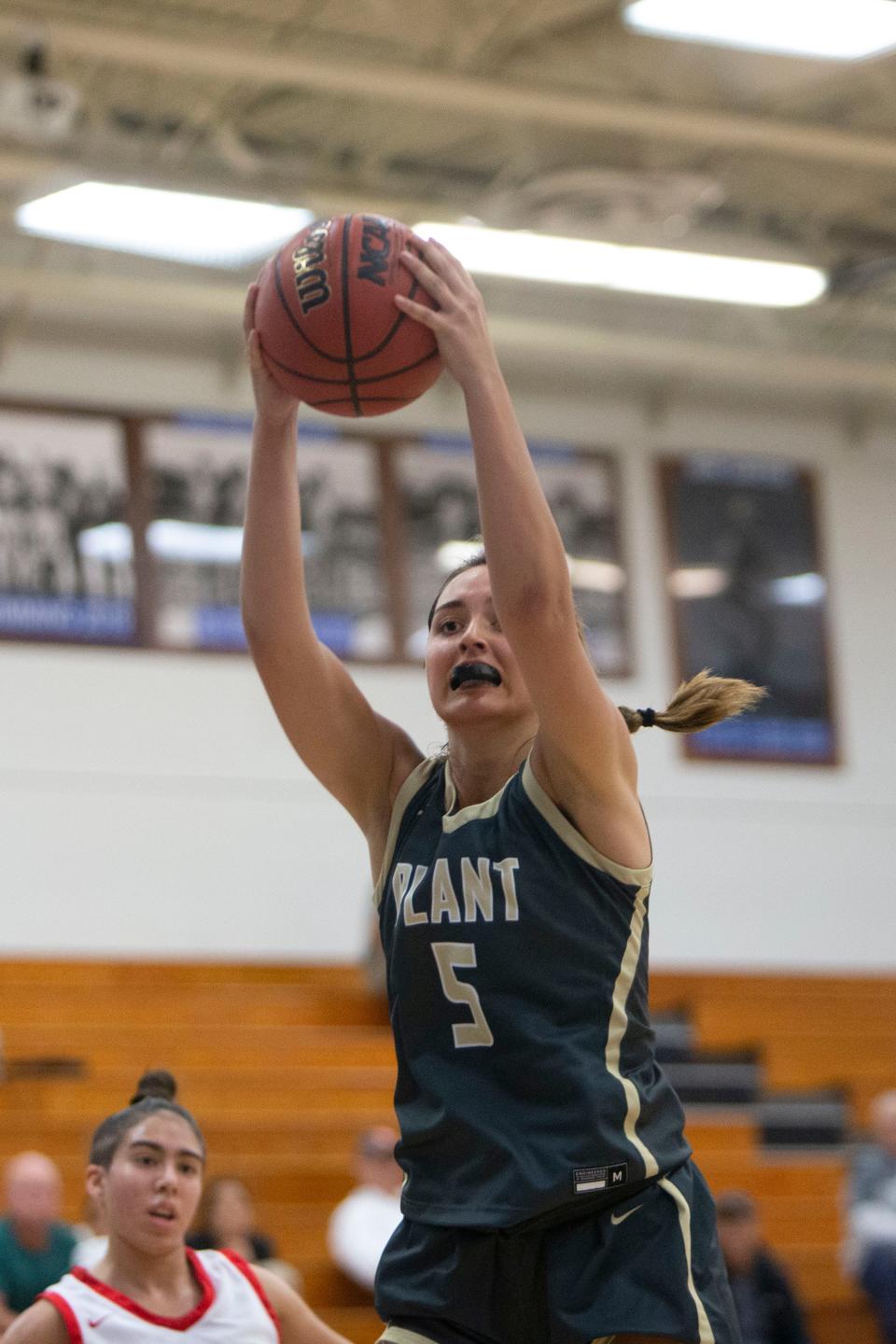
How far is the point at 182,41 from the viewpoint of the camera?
8867 millimetres

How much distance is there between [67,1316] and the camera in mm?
3404

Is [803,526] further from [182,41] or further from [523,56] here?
[182,41]

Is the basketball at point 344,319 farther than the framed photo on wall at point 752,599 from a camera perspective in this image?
No

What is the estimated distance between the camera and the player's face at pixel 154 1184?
3.57m

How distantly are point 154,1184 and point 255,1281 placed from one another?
10.1 inches

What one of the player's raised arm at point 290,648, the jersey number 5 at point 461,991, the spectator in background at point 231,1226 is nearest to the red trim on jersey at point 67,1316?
the player's raised arm at point 290,648

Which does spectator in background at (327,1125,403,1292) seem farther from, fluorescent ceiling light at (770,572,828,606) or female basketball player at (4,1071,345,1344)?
fluorescent ceiling light at (770,572,828,606)

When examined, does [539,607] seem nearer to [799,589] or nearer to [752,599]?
[752,599]

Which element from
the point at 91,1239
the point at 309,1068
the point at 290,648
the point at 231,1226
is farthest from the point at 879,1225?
the point at 290,648

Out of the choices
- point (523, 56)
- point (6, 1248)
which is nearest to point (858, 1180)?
point (6, 1248)

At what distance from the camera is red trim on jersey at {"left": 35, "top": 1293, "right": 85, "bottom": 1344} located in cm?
339

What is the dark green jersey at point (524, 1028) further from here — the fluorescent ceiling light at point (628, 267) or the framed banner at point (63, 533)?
the framed banner at point (63, 533)

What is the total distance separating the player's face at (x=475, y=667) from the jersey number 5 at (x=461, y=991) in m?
0.33

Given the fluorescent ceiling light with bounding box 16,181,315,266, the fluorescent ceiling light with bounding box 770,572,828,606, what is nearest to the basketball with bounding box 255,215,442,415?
the fluorescent ceiling light with bounding box 16,181,315,266
